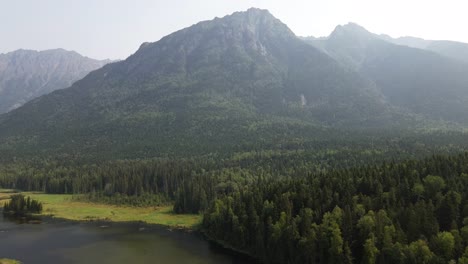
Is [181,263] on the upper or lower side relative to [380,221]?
lower

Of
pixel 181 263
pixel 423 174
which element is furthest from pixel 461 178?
pixel 181 263

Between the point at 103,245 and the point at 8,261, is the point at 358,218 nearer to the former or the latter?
the point at 103,245

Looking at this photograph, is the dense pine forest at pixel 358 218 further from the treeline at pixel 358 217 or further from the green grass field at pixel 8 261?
the green grass field at pixel 8 261

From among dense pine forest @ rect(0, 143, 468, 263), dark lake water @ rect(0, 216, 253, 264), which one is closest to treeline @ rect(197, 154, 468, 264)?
dense pine forest @ rect(0, 143, 468, 263)

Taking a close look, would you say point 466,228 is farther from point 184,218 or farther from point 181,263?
point 184,218

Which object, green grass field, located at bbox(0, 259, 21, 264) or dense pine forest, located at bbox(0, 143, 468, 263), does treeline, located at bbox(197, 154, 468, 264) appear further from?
green grass field, located at bbox(0, 259, 21, 264)

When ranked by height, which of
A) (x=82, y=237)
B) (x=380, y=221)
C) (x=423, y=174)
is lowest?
(x=82, y=237)

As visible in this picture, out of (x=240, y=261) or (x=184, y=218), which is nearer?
(x=240, y=261)
